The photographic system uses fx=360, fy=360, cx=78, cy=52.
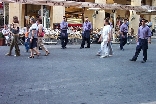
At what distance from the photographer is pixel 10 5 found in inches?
1262

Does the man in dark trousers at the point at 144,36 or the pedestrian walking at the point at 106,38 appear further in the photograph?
the pedestrian walking at the point at 106,38

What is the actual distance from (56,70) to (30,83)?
8.53 feet

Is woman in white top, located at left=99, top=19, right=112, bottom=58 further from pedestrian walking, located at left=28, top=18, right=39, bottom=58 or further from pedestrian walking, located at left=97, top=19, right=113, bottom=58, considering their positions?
pedestrian walking, located at left=28, top=18, right=39, bottom=58

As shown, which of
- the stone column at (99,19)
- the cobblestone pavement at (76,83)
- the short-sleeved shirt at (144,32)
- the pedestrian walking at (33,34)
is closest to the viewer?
the cobblestone pavement at (76,83)

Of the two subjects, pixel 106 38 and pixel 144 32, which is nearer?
pixel 144 32

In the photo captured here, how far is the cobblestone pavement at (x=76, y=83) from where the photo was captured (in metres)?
7.98

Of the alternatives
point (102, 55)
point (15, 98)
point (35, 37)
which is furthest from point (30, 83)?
point (102, 55)

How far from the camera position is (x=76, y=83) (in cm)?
988

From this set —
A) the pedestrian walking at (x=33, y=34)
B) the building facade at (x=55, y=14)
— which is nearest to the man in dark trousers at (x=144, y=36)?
the pedestrian walking at (x=33, y=34)

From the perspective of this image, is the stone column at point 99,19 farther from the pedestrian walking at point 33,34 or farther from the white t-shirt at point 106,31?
the pedestrian walking at point 33,34

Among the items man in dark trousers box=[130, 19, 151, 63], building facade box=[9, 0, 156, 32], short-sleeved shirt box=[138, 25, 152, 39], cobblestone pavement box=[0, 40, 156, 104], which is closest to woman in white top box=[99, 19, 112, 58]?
man in dark trousers box=[130, 19, 151, 63]

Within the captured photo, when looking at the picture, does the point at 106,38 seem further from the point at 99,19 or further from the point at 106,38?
the point at 99,19

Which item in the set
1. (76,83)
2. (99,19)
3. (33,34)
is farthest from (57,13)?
(76,83)

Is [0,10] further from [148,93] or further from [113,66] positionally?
[148,93]
